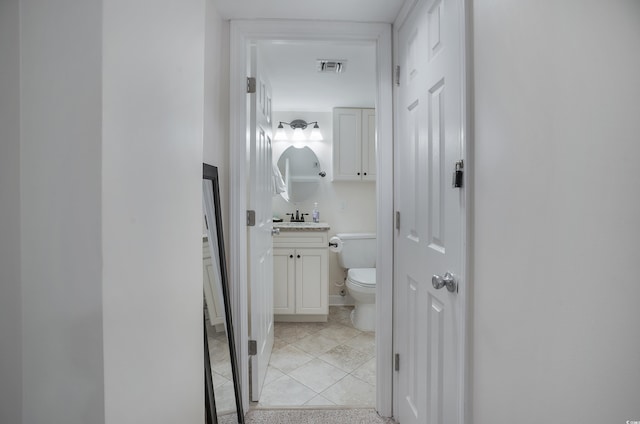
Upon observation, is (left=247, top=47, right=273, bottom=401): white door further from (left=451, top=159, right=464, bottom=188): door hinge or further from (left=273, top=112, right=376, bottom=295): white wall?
(left=273, top=112, right=376, bottom=295): white wall

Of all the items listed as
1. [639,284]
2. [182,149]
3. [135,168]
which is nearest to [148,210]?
[135,168]

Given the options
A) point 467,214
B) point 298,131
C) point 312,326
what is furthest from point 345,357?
point 298,131

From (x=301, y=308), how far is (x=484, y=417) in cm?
218

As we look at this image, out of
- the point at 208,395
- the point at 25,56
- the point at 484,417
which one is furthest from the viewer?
the point at 208,395

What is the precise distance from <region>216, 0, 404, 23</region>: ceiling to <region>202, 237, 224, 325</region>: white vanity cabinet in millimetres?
1183

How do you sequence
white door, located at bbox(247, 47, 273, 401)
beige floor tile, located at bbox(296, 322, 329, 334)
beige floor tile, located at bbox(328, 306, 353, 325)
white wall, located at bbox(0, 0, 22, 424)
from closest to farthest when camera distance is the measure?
white wall, located at bbox(0, 0, 22, 424), white door, located at bbox(247, 47, 273, 401), beige floor tile, located at bbox(296, 322, 329, 334), beige floor tile, located at bbox(328, 306, 353, 325)

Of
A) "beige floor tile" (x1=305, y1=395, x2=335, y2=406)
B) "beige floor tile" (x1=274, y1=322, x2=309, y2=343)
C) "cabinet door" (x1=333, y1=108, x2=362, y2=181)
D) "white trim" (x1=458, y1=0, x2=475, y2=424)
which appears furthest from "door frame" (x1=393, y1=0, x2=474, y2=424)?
"cabinet door" (x1=333, y1=108, x2=362, y2=181)

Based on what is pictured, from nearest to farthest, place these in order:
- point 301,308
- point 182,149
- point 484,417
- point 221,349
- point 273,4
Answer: point 182,149, point 484,417, point 221,349, point 273,4, point 301,308

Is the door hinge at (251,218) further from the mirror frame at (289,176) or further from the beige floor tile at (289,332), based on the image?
the mirror frame at (289,176)

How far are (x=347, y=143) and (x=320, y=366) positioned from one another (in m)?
2.21

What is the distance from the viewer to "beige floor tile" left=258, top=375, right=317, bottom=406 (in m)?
1.79

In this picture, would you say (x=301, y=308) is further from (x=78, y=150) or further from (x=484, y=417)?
(x=78, y=150)

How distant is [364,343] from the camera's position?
2559mm

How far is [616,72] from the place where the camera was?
0.50 metres
